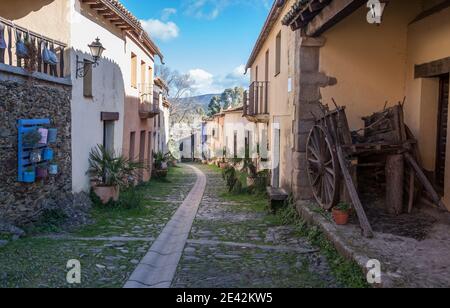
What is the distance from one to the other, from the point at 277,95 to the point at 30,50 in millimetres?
6213

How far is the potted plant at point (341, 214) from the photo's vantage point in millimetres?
6574

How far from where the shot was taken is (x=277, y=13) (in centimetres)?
1202

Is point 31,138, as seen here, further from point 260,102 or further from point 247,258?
point 260,102

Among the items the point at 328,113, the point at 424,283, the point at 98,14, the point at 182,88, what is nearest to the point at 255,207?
the point at 328,113

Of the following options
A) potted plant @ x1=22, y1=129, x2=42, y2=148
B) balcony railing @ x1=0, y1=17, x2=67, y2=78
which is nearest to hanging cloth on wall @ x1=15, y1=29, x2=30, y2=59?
balcony railing @ x1=0, y1=17, x2=67, y2=78

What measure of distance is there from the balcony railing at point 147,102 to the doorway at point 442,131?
10.6 metres

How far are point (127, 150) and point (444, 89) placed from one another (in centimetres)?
960

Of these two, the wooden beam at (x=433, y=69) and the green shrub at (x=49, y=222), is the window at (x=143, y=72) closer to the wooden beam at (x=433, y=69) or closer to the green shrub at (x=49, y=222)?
the green shrub at (x=49, y=222)

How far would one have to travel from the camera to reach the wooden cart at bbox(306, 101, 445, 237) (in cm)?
668

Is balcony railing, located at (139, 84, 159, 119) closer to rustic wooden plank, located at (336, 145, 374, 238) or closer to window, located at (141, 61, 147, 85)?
window, located at (141, 61, 147, 85)

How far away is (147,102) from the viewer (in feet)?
56.5

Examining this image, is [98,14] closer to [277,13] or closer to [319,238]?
[277,13]

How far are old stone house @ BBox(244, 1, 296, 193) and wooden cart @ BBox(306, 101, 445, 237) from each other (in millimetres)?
1923

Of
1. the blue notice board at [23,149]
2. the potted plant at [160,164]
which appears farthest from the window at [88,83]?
the potted plant at [160,164]
